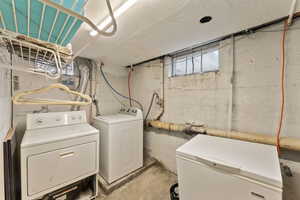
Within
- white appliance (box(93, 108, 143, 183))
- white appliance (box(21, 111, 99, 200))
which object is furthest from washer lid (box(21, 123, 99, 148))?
white appliance (box(93, 108, 143, 183))

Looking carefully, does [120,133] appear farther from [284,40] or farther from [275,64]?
[284,40]

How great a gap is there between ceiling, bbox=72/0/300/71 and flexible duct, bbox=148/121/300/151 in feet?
3.78

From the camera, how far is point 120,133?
6.30 feet

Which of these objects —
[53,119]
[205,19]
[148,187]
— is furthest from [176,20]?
[148,187]

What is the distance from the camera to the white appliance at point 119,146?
1818mm

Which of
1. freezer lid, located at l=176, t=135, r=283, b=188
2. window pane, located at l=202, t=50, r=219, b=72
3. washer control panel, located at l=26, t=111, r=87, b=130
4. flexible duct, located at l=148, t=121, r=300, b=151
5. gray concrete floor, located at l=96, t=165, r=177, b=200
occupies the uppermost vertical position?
window pane, located at l=202, t=50, r=219, b=72

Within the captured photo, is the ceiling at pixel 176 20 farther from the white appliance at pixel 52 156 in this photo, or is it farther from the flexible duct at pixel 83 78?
the white appliance at pixel 52 156

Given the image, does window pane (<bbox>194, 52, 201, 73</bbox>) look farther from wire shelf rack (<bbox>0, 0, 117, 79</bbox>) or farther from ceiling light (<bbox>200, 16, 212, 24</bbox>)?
wire shelf rack (<bbox>0, 0, 117, 79</bbox>)

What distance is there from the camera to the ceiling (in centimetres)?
99

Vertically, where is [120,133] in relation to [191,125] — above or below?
below

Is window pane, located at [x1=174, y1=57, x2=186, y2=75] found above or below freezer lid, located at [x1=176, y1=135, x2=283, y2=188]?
above

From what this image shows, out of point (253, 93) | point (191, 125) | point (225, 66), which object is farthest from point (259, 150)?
point (225, 66)

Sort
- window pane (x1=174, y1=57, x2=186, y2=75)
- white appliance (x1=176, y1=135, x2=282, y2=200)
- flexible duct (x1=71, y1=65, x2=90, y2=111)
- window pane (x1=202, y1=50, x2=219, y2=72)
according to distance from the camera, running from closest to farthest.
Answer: white appliance (x1=176, y1=135, x2=282, y2=200)
window pane (x1=202, y1=50, x2=219, y2=72)
window pane (x1=174, y1=57, x2=186, y2=75)
flexible duct (x1=71, y1=65, x2=90, y2=111)

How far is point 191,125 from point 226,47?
1.14m
